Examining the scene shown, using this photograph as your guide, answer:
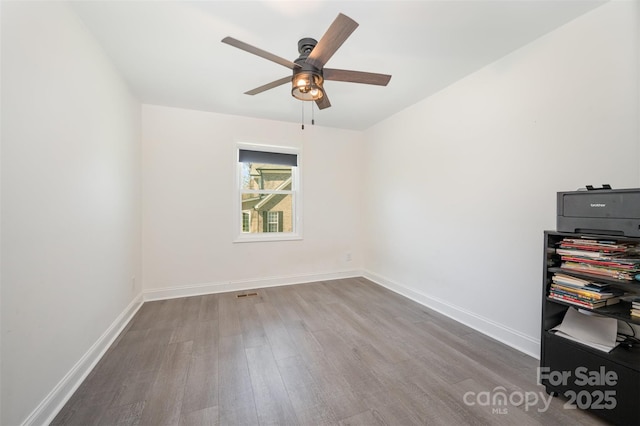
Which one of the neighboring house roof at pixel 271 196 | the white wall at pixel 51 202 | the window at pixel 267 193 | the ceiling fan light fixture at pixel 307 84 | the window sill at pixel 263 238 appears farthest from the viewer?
the neighboring house roof at pixel 271 196

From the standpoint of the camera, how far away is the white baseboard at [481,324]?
206cm

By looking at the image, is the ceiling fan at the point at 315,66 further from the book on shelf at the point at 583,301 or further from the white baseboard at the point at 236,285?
the white baseboard at the point at 236,285

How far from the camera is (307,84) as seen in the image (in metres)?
1.82

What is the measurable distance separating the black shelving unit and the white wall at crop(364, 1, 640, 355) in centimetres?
43

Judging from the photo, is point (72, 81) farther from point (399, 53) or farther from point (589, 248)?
point (589, 248)

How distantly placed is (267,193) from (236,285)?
4.92 ft

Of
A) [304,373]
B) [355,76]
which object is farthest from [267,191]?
[304,373]

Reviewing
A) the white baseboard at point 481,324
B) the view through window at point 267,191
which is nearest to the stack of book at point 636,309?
the white baseboard at point 481,324

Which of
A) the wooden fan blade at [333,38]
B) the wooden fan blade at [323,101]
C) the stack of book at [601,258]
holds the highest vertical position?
the wooden fan blade at [333,38]

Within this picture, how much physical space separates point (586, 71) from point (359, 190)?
9.97ft

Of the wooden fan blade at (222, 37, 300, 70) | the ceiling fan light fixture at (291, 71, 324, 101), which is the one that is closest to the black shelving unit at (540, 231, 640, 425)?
Result: the ceiling fan light fixture at (291, 71, 324, 101)

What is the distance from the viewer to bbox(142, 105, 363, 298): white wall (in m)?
3.30

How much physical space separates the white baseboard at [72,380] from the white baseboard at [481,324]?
3.30 metres

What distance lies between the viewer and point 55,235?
151cm
